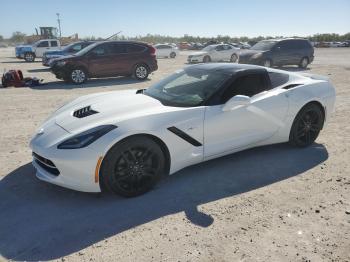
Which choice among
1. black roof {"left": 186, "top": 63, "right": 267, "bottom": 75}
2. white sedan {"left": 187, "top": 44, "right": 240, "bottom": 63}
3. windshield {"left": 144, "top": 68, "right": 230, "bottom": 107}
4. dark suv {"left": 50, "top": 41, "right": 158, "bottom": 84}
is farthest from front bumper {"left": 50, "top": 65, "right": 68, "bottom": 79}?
white sedan {"left": 187, "top": 44, "right": 240, "bottom": 63}

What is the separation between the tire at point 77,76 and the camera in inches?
508

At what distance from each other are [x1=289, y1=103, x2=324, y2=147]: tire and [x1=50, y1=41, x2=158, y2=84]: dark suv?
9.87 m

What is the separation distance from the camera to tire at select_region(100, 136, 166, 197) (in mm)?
3545

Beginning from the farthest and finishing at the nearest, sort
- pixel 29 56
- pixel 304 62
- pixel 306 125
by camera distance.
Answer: pixel 29 56 → pixel 304 62 → pixel 306 125

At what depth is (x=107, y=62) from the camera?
13586 mm

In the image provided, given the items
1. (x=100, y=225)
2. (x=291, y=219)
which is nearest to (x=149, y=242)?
(x=100, y=225)

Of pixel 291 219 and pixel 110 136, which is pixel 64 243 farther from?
pixel 291 219

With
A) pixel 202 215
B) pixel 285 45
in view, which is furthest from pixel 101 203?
pixel 285 45

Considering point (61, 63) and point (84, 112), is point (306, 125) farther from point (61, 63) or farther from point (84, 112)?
point (61, 63)

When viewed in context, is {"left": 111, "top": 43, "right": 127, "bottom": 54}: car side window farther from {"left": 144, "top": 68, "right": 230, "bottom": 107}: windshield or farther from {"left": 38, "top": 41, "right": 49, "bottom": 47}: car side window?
{"left": 38, "top": 41, "right": 49, "bottom": 47}: car side window

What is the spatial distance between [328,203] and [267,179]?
79 centimetres

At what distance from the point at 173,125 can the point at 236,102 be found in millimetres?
872

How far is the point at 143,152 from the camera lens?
3.72 metres

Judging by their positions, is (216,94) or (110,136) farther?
(216,94)
